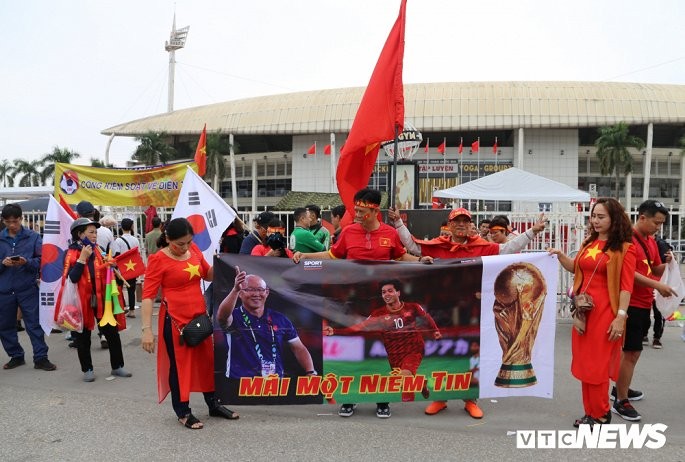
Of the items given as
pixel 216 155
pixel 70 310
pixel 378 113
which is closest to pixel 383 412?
pixel 378 113

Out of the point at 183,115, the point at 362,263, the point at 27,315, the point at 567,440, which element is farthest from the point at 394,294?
the point at 183,115

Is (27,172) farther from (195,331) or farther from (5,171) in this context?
(195,331)

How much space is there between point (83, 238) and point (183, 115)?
5783 cm

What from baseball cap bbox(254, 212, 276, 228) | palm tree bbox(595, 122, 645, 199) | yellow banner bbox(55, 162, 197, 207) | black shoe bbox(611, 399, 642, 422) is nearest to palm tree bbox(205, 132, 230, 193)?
palm tree bbox(595, 122, 645, 199)

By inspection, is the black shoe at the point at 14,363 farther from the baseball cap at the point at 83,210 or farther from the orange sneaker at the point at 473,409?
the orange sneaker at the point at 473,409

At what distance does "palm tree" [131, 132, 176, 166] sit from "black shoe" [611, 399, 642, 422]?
181 ft

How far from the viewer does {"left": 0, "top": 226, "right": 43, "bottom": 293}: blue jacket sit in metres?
6.27

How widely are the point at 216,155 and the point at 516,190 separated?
47.0m

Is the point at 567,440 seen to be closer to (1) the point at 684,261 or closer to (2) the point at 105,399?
(2) the point at 105,399

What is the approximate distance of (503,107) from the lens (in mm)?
48000

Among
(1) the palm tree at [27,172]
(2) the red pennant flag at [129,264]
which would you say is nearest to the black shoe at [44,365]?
(2) the red pennant flag at [129,264]

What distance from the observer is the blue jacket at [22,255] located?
627 cm

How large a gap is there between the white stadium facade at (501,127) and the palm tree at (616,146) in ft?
5.42

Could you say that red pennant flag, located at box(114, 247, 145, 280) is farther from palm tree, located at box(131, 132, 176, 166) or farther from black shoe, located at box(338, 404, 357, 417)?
palm tree, located at box(131, 132, 176, 166)
